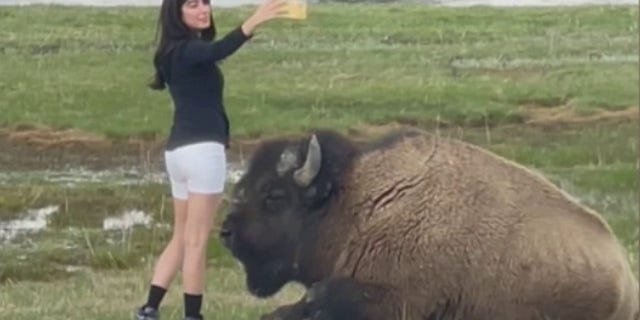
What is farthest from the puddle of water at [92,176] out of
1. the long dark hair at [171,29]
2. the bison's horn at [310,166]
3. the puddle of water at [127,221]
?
the bison's horn at [310,166]

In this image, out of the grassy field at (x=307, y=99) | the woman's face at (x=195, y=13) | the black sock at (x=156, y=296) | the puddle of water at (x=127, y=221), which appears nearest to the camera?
the woman's face at (x=195, y=13)

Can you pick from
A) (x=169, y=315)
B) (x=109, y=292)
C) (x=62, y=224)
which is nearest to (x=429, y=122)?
(x=62, y=224)

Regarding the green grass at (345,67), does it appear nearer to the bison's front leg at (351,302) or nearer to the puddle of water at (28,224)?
the puddle of water at (28,224)

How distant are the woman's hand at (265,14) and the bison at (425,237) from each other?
0.66 m

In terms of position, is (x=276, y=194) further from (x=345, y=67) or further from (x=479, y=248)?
(x=345, y=67)

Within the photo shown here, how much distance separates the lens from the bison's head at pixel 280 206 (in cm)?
881

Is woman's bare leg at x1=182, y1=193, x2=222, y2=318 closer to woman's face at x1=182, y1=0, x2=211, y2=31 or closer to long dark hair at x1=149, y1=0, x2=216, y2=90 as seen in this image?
long dark hair at x1=149, y1=0, x2=216, y2=90

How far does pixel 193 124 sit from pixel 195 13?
601 mm

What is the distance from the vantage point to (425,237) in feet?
27.9

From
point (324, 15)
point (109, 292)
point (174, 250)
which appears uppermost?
point (174, 250)

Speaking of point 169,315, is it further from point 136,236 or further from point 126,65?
point 126,65

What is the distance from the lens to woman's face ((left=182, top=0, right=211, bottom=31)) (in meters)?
9.07

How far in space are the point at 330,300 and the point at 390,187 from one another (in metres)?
0.66

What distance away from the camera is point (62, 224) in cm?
1958
